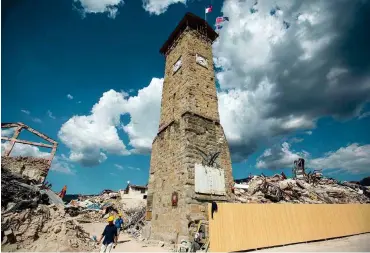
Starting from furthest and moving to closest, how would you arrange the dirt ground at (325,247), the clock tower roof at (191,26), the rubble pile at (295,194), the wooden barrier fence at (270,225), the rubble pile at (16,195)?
1. the rubble pile at (295,194)
2. the clock tower roof at (191,26)
3. the dirt ground at (325,247)
4. the rubble pile at (16,195)
5. the wooden barrier fence at (270,225)

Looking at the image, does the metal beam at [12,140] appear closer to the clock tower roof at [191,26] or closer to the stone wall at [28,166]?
the stone wall at [28,166]

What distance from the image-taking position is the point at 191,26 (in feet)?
44.3

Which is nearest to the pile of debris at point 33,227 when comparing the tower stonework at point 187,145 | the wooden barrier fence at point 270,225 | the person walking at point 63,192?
the tower stonework at point 187,145

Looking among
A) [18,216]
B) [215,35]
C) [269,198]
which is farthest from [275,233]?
[215,35]

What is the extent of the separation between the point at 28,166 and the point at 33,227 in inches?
443

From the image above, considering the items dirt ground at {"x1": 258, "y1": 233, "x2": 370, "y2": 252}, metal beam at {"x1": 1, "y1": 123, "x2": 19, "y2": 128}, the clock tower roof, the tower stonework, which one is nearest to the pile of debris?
the tower stonework

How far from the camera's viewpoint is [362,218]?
15.1 metres

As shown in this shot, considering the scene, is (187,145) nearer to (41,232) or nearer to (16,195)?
(41,232)

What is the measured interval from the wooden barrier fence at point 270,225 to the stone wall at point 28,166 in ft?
52.1

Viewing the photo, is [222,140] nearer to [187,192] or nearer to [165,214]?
[187,192]

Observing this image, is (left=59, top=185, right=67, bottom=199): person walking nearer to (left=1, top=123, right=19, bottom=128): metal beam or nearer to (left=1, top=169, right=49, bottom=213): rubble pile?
(left=1, top=123, right=19, bottom=128): metal beam

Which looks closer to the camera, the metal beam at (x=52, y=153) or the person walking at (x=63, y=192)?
the metal beam at (x=52, y=153)

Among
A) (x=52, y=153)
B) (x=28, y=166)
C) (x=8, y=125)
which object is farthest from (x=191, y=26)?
(x=8, y=125)

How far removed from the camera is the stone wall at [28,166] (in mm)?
15609
